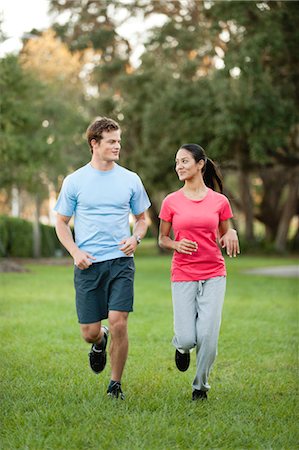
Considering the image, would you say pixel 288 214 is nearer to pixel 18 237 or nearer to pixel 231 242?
pixel 18 237

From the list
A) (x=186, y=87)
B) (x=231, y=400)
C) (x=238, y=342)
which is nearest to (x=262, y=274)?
(x=186, y=87)

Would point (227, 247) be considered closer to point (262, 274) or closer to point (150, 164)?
point (262, 274)

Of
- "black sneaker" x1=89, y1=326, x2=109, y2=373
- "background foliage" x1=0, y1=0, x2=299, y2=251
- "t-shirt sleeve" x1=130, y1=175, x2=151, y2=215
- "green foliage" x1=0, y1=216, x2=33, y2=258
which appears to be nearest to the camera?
"t-shirt sleeve" x1=130, y1=175, x2=151, y2=215

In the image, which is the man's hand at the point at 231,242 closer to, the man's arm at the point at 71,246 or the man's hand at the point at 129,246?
the man's hand at the point at 129,246

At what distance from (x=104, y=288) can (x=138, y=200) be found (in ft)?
2.52

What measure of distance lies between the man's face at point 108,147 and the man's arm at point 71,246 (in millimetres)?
581

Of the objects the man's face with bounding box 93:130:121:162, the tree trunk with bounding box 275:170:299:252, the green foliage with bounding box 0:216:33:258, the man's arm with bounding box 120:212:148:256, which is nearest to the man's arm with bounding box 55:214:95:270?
the man's arm with bounding box 120:212:148:256

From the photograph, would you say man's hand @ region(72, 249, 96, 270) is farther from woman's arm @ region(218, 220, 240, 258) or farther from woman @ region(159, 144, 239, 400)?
woman's arm @ region(218, 220, 240, 258)

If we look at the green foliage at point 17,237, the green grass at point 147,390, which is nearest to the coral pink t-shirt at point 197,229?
the green grass at point 147,390

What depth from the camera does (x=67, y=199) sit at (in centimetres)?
650

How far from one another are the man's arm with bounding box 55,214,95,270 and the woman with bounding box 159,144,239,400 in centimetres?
65

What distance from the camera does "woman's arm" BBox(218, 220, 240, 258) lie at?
647cm

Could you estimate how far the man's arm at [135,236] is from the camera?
21.0 ft

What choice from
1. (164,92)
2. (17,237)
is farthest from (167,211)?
(17,237)
